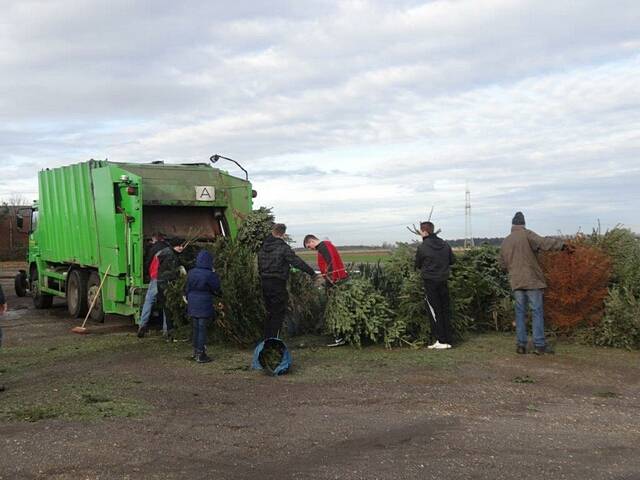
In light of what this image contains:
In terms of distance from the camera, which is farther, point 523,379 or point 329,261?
point 329,261

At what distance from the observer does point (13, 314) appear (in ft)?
51.1

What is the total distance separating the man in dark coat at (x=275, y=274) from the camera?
9148mm

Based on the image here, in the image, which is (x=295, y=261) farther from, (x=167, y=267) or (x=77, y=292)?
(x=77, y=292)

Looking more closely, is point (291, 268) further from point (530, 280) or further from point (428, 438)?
point (428, 438)

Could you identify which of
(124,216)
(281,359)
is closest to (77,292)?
(124,216)

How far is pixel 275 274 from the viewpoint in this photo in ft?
30.0

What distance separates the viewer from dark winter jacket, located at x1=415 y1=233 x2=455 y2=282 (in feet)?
30.8

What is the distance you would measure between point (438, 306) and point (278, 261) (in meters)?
2.28

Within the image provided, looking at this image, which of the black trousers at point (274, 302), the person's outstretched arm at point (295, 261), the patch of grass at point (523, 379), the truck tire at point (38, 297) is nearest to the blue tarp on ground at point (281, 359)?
the black trousers at point (274, 302)

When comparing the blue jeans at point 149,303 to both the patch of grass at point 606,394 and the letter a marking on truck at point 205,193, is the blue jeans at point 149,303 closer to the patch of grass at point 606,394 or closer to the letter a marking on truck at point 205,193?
the letter a marking on truck at point 205,193

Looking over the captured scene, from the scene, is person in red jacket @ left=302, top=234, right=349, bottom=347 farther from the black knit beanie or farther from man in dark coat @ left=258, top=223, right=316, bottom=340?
the black knit beanie

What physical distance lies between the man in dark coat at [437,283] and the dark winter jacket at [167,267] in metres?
3.73

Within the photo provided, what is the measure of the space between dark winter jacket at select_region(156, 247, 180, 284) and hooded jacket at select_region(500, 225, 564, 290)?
4.88 metres

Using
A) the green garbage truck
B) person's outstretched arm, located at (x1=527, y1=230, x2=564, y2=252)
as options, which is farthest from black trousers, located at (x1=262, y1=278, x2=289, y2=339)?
person's outstretched arm, located at (x1=527, y1=230, x2=564, y2=252)
